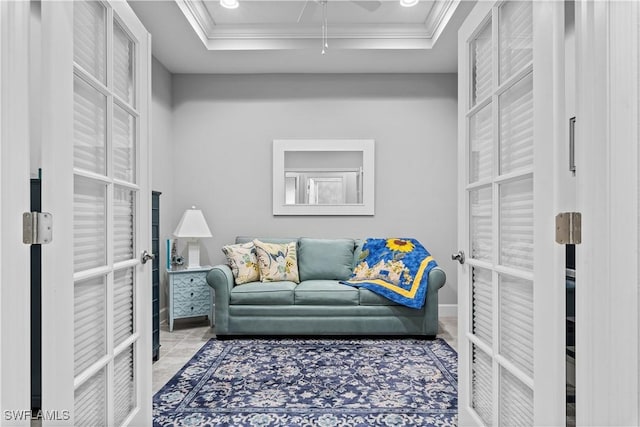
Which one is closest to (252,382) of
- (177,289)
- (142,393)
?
(142,393)

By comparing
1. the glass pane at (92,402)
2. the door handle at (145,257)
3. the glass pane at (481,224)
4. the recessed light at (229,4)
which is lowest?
the glass pane at (92,402)

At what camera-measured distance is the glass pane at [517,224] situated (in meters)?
1.29

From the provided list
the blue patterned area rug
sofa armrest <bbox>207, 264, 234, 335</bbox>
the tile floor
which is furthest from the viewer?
sofa armrest <bbox>207, 264, 234, 335</bbox>

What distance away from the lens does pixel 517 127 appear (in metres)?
1.36

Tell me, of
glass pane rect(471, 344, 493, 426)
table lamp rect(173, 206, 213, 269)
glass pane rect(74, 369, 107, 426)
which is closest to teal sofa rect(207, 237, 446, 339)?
table lamp rect(173, 206, 213, 269)

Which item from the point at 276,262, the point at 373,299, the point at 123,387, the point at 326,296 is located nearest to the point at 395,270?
the point at 373,299

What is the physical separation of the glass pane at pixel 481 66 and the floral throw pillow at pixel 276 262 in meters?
2.53

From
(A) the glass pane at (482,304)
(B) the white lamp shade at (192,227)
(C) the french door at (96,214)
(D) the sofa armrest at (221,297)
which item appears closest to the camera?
(C) the french door at (96,214)

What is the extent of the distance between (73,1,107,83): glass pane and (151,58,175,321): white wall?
2.50 metres

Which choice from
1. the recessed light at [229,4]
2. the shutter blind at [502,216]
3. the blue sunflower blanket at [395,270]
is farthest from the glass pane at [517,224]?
the recessed light at [229,4]

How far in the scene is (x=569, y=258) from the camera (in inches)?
74.5

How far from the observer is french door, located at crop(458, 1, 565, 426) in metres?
1.14

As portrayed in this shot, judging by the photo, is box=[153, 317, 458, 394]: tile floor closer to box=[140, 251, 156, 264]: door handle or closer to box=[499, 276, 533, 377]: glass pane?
box=[140, 251, 156, 264]: door handle

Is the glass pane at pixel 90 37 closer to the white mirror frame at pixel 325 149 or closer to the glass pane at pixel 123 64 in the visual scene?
the glass pane at pixel 123 64
